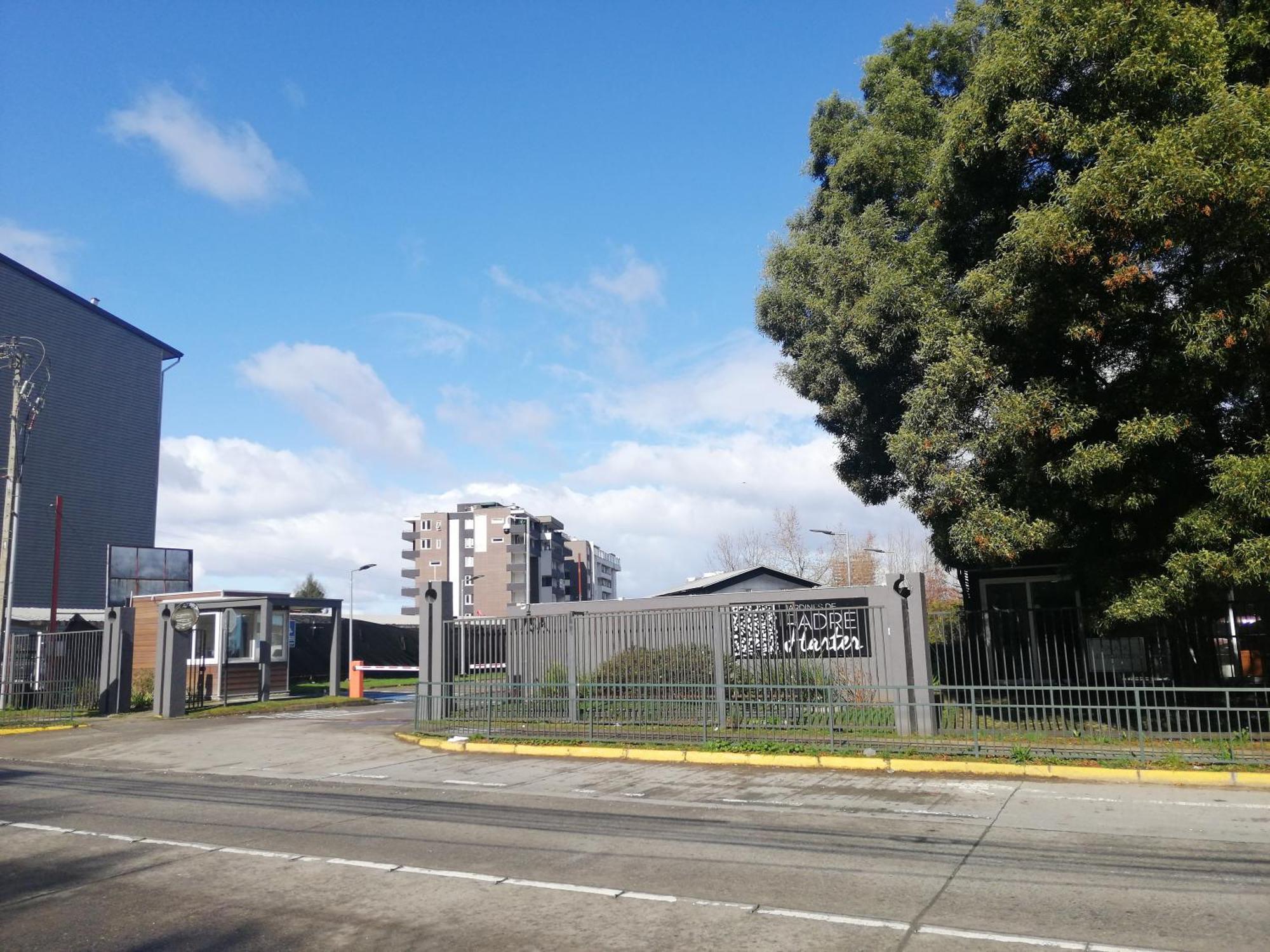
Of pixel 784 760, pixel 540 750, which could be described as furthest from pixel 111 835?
pixel 784 760

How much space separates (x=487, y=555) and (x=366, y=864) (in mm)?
101868

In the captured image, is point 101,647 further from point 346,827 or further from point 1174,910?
point 1174,910

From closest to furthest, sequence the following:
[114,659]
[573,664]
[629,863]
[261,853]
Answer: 1. [629,863]
2. [261,853]
3. [573,664]
4. [114,659]

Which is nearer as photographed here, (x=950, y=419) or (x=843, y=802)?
(x=843, y=802)

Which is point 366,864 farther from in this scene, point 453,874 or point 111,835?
point 111,835

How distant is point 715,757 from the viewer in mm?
15570

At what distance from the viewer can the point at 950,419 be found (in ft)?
51.9

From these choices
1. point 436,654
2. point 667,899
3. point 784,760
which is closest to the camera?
point 667,899

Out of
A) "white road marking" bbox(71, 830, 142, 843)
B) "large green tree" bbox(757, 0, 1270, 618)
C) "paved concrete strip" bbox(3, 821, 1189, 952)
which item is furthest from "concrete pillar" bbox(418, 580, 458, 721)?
"large green tree" bbox(757, 0, 1270, 618)

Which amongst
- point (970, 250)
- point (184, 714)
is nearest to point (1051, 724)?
point (970, 250)

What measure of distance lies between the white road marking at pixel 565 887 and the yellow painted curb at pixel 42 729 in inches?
765

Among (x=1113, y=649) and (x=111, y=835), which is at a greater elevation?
(x=1113, y=649)

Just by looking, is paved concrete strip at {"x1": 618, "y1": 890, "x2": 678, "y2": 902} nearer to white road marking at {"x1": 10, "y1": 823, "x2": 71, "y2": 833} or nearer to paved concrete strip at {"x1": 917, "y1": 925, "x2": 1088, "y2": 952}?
paved concrete strip at {"x1": 917, "y1": 925, "x2": 1088, "y2": 952}

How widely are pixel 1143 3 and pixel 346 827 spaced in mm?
14960
